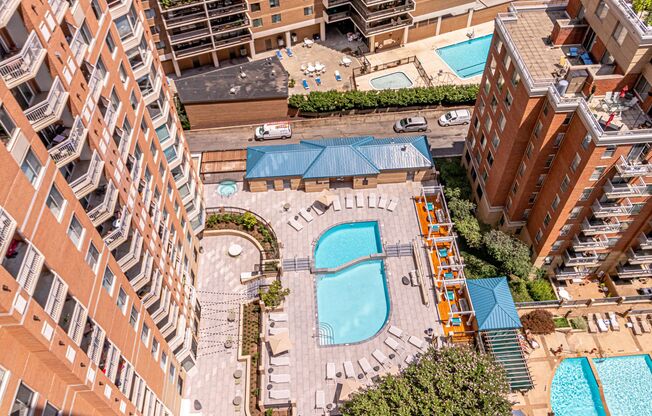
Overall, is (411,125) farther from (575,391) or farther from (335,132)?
(575,391)

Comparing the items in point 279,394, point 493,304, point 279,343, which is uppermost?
point 493,304

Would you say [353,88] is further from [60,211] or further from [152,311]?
[60,211]

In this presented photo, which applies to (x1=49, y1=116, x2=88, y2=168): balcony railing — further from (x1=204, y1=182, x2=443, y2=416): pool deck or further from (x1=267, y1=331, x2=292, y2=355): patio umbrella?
(x1=204, y1=182, x2=443, y2=416): pool deck

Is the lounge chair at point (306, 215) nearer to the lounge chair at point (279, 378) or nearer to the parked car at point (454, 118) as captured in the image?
the lounge chair at point (279, 378)

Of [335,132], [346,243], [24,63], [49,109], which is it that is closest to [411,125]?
[335,132]

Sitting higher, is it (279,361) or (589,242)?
(589,242)

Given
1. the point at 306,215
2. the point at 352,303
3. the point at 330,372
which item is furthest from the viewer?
the point at 306,215
